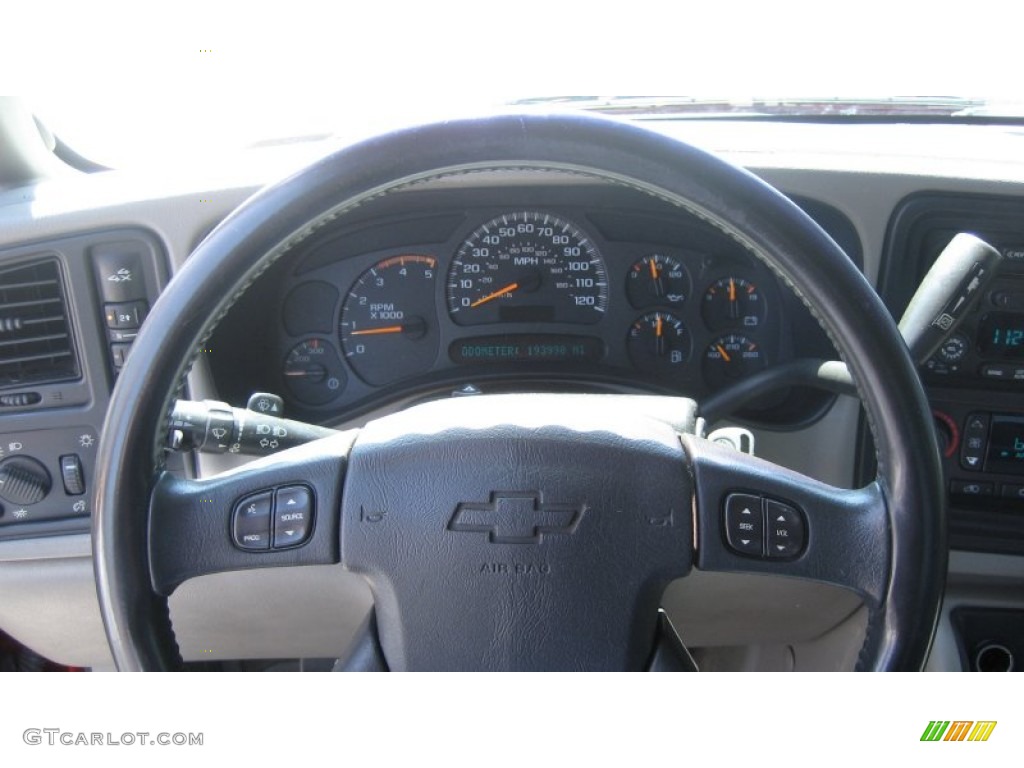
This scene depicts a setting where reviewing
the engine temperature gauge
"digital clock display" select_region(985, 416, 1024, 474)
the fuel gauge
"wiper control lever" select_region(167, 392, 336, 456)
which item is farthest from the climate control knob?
"digital clock display" select_region(985, 416, 1024, 474)

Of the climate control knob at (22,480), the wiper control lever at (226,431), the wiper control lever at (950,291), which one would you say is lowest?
the climate control knob at (22,480)

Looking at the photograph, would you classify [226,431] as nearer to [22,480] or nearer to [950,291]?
[22,480]

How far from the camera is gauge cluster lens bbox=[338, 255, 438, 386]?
6.14 ft

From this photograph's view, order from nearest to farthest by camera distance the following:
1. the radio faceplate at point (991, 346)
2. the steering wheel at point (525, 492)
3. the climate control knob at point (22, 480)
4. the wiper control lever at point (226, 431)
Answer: the steering wheel at point (525, 492), the wiper control lever at point (226, 431), the radio faceplate at point (991, 346), the climate control knob at point (22, 480)

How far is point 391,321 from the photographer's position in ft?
6.20

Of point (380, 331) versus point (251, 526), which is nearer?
point (251, 526)

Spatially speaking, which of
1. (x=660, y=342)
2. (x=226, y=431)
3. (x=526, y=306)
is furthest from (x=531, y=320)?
(x=226, y=431)

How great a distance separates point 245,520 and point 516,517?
0.92 ft

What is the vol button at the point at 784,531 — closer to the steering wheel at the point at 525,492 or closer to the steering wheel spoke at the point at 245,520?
the steering wheel at the point at 525,492

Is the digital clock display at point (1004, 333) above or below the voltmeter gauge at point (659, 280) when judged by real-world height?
below

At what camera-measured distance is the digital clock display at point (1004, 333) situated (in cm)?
170

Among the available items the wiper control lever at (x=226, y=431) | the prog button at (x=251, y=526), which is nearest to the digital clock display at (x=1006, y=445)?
the wiper control lever at (x=226, y=431)

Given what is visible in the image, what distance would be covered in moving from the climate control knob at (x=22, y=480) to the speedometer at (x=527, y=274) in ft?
2.73

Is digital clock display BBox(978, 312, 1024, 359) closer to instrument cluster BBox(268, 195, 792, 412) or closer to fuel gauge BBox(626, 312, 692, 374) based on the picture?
instrument cluster BBox(268, 195, 792, 412)
